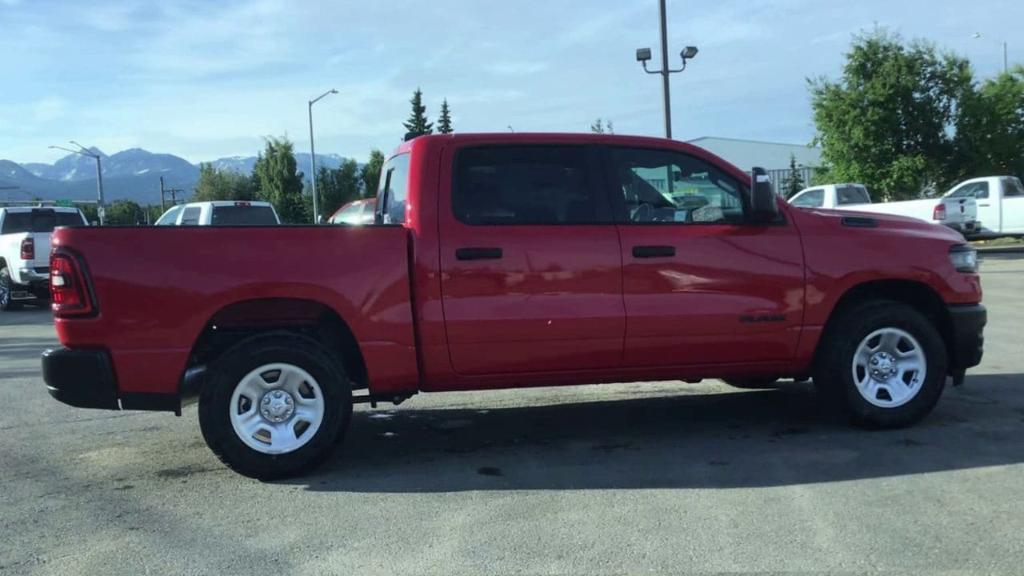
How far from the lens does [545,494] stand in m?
4.80

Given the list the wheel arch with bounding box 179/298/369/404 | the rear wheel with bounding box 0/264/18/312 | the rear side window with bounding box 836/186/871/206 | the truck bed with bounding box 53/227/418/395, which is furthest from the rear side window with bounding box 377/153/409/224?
the rear side window with bounding box 836/186/871/206

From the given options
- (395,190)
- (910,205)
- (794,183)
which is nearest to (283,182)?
(794,183)

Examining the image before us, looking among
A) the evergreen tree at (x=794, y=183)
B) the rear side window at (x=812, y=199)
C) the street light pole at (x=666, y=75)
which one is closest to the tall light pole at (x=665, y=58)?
the street light pole at (x=666, y=75)

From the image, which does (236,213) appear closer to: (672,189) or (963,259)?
(672,189)

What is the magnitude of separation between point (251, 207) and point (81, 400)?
13.0 meters

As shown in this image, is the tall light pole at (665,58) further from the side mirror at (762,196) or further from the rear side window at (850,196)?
the side mirror at (762,196)

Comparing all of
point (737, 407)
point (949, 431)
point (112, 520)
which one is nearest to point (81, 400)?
point (112, 520)

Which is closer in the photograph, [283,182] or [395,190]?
[395,190]

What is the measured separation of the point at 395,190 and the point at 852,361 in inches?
134

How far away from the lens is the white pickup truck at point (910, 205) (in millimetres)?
20766

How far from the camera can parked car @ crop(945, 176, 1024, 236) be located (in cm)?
2270

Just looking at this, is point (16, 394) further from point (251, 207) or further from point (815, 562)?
point (251, 207)

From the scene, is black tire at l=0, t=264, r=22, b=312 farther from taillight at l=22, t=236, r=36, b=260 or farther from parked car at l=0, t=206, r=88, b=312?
taillight at l=22, t=236, r=36, b=260

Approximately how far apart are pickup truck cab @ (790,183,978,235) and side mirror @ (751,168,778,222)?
47.6 feet
